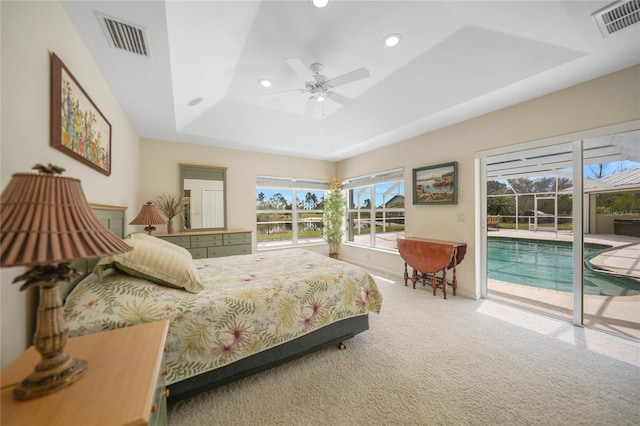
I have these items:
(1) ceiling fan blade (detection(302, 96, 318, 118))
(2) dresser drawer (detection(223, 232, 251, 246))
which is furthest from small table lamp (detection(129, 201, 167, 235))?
(1) ceiling fan blade (detection(302, 96, 318, 118))

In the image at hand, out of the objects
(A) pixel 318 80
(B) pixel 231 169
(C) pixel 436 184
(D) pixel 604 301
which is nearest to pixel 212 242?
(B) pixel 231 169

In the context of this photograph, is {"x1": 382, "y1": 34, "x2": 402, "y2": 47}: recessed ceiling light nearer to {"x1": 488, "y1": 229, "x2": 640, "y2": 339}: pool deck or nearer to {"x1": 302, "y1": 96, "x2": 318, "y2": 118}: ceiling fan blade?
{"x1": 302, "y1": 96, "x2": 318, "y2": 118}: ceiling fan blade

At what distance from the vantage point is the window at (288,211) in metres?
5.26

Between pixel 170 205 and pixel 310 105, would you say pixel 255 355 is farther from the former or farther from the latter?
pixel 170 205

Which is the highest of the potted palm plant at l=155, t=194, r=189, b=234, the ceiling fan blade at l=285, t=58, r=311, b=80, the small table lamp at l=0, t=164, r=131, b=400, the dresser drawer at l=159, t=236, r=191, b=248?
the ceiling fan blade at l=285, t=58, r=311, b=80

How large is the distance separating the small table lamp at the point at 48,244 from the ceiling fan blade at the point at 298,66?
6.08 ft

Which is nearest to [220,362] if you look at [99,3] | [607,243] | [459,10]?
[99,3]

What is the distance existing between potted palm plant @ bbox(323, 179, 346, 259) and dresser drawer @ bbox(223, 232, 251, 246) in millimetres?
2026

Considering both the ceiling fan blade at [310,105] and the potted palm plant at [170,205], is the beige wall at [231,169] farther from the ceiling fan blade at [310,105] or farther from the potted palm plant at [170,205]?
the ceiling fan blade at [310,105]

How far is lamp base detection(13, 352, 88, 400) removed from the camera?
0.70 metres

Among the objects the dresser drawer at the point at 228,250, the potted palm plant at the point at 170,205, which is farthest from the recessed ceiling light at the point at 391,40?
the potted palm plant at the point at 170,205

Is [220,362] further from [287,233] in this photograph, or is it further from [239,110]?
[287,233]

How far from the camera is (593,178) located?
8.33 ft

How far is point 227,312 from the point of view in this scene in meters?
1.58
